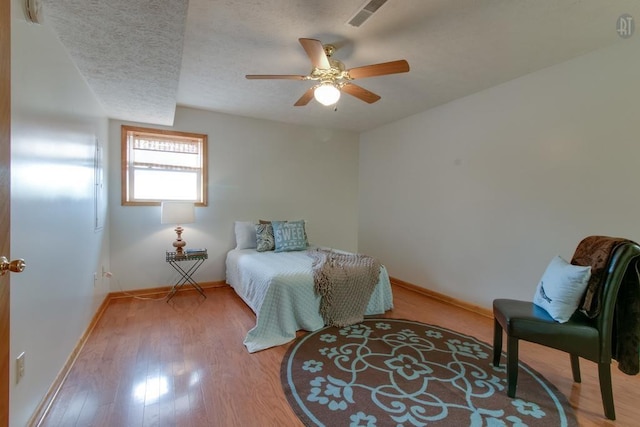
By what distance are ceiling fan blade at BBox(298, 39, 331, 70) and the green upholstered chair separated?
215cm

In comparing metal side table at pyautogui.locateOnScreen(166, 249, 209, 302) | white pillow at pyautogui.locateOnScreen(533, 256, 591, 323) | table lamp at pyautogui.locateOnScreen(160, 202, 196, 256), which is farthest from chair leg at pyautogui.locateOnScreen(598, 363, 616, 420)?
table lamp at pyautogui.locateOnScreen(160, 202, 196, 256)

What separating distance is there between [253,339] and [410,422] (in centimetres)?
141

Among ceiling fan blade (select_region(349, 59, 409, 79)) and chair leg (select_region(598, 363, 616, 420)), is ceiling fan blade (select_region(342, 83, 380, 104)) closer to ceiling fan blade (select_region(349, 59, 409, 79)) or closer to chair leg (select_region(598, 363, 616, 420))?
ceiling fan blade (select_region(349, 59, 409, 79))

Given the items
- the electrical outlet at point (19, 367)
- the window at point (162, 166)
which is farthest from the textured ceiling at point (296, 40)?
the electrical outlet at point (19, 367)

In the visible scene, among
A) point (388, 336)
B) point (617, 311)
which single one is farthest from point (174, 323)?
point (617, 311)

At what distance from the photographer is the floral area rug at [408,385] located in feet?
5.55

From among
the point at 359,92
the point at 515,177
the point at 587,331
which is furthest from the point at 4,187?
the point at 515,177

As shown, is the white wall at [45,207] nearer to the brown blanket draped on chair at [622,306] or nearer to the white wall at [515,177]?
the brown blanket draped on chair at [622,306]

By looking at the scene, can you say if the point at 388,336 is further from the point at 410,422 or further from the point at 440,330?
the point at 410,422

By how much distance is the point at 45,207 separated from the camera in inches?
67.1

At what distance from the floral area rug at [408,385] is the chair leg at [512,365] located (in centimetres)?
6

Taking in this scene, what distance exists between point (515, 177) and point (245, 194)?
3.46 metres

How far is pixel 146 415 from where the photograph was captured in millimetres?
1674

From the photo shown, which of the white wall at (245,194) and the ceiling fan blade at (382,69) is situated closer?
the ceiling fan blade at (382,69)
